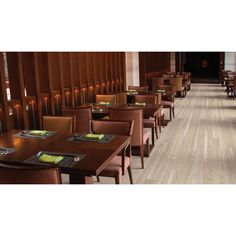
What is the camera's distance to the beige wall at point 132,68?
9.16 metres

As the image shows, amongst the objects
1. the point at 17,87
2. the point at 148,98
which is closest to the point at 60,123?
the point at 17,87

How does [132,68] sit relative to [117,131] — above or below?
above

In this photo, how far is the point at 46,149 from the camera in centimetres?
232

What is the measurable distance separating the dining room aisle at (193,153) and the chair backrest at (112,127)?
1.98 feet

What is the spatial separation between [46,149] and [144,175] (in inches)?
56.3

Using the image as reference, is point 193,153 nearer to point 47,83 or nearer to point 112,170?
point 112,170

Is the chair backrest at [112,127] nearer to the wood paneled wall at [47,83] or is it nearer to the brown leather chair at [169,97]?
the wood paneled wall at [47,83]

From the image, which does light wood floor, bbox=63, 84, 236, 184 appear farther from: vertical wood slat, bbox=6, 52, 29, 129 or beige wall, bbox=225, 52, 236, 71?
beige wall, bbox=225, 52, 236, 71

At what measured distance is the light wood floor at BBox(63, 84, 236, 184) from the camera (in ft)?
10.9

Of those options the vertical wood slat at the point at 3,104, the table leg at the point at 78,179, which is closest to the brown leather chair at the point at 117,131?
the table leg at the point at 78,179

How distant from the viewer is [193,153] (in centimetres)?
411

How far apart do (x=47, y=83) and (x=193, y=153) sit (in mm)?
2424

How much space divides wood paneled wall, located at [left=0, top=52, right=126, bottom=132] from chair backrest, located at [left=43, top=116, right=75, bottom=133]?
0.77 metres

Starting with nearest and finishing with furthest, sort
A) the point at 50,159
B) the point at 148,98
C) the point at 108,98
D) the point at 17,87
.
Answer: the point at 50,159 → the point at 17,87 → the point at 148,98 → the point at 108,98
